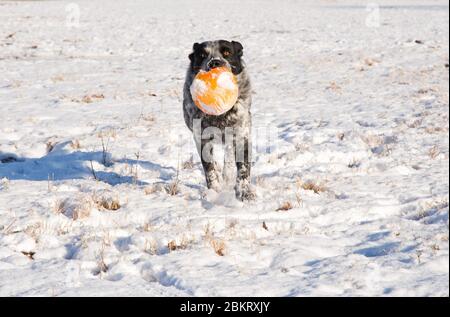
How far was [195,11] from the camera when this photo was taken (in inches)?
1423

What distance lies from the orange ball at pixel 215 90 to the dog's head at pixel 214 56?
0.58 ft

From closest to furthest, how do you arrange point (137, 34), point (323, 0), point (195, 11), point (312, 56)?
point (312, 56), point (137, 34), point (195, 11), point (323, 0)

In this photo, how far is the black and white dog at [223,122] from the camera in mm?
6000

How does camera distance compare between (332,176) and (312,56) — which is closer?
(332,176)

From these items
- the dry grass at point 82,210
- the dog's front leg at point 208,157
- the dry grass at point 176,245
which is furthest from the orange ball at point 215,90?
the dry grass at point 176,245

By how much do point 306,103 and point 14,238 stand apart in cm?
790

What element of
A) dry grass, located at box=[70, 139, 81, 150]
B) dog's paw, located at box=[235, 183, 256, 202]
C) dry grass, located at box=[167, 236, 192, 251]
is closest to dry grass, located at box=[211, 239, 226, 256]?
dry grass, located at box=[167, 236, 192, 251]

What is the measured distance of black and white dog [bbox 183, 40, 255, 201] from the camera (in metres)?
6.00

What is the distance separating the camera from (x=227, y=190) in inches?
239

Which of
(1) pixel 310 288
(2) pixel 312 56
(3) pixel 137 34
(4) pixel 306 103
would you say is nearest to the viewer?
(1) pixel 310 288

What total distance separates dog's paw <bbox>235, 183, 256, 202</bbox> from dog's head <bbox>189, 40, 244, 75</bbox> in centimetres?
142

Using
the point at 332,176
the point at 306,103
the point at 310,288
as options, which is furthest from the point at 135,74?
the point at 310,288

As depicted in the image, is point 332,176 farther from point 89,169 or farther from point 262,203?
point 89,169

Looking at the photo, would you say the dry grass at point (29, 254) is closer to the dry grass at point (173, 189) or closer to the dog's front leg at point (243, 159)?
the dry grass at point (173, 189)
